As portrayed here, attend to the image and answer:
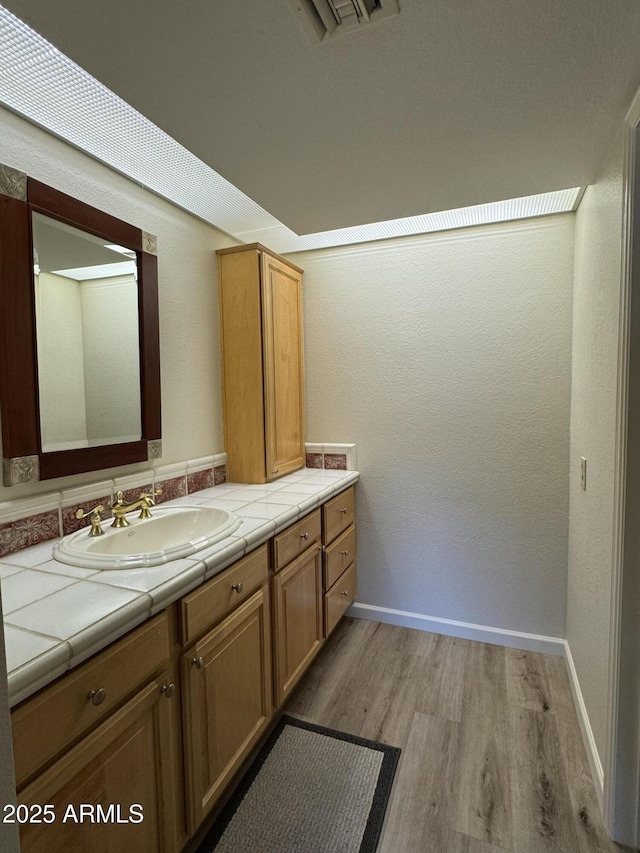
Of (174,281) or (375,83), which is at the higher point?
(375,83)

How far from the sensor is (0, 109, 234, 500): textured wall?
1.30 meters

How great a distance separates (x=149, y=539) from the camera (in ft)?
4.87

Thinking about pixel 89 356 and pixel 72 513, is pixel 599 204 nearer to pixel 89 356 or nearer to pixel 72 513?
pixel 89 356

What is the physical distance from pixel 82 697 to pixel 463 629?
2.01 m

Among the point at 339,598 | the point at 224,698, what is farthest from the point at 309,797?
the point at 339,598

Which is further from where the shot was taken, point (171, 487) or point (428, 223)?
point (428, 223)

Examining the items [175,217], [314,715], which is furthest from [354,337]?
[314,715]

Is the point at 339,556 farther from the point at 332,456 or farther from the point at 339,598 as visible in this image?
the point at 332,456

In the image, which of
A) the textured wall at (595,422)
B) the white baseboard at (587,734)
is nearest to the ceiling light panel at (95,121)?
the textured wall at (595,422)

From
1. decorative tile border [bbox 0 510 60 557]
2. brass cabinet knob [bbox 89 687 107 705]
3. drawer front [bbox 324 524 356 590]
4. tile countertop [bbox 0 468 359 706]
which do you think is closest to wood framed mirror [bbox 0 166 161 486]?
decorative tile border [bbox 0 510 60 557]

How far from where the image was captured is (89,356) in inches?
57.9

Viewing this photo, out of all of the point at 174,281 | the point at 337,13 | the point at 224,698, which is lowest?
the point at 224,698

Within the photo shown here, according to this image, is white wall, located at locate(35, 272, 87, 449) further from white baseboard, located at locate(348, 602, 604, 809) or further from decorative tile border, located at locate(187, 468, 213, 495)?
white baseboard, located at locate(348, 602, 604, 809)

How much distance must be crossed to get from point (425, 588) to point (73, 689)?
1.93 metres
